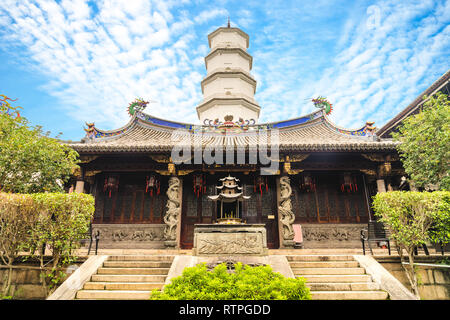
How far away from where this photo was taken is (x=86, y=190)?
1271cm

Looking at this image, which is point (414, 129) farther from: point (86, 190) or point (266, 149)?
point (86, 190)

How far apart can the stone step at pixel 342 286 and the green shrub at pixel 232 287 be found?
2242mm

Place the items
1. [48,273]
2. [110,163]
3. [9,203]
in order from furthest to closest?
[110,163], [48,273], [9,203]

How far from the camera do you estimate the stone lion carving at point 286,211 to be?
421 inches

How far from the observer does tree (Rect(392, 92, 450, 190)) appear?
28.6 feet

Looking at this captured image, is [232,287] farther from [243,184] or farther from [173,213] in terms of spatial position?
[243,184]

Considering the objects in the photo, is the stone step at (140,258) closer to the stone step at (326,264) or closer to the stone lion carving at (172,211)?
the stone lion carving at (172,211)

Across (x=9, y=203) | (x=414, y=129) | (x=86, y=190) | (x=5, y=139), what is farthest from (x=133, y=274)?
(x=414, y=129)

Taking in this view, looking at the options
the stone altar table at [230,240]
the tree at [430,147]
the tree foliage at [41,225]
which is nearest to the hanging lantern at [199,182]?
the stone altar table at [230,240]

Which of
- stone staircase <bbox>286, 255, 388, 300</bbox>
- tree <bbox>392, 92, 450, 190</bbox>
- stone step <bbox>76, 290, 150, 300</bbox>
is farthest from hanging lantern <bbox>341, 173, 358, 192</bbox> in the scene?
stone step <bbox>76, 290, 150, 300</bbox>

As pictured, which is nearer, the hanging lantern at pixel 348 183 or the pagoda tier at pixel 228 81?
the hanging lantern at pixel 348 183

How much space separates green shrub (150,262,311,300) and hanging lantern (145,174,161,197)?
7917 mm

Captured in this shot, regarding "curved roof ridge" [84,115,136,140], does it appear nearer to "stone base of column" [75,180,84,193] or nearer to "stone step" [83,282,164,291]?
"stone base of column" [75,180,84,193]
